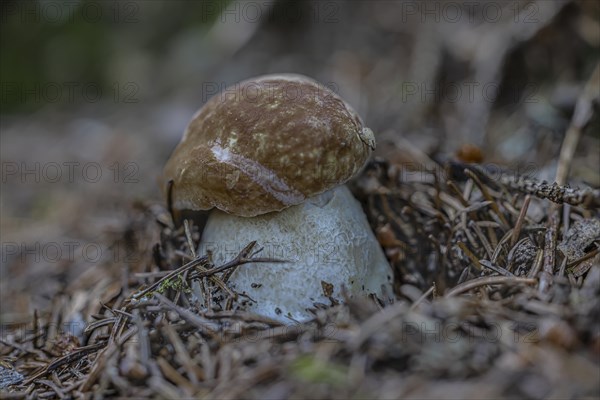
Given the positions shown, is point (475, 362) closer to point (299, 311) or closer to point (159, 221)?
point (299, 311)

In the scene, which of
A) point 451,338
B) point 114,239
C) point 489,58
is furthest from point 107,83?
point 451,338

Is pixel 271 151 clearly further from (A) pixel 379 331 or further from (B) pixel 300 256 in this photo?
(A) pixel 379 331

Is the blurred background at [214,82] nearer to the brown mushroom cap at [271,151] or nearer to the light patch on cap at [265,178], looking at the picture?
the brown mushroom cap at [271,151]

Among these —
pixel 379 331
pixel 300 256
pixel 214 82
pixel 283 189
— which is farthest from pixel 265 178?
pixel 214 82

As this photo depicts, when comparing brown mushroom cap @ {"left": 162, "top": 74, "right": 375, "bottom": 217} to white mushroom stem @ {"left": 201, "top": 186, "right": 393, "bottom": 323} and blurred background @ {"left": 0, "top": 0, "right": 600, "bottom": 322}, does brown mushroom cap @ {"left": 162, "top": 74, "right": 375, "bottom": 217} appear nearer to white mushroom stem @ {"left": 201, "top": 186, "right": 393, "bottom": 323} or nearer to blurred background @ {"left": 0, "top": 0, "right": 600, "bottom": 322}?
white mushroom stem @ {"left": 201, "top": 186, "right": 393, "bottom": 323}

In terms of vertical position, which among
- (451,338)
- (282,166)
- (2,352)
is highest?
(282,166)

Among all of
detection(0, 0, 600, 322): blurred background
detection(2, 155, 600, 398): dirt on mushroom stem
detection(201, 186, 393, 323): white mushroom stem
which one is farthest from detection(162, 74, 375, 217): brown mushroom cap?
detection(0, 0, 600, 322): blurred background
